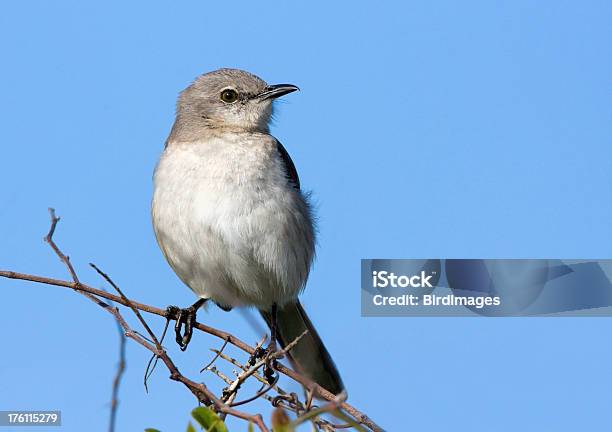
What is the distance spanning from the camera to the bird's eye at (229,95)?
5.56m

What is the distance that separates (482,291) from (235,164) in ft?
6.24

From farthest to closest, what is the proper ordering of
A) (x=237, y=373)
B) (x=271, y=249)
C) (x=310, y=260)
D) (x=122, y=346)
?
(x=310, y=260) → (x=271, y=249) → (x=237, y=373) → (x=122, y=346)

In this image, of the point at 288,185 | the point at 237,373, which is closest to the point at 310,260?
the point at 288,185

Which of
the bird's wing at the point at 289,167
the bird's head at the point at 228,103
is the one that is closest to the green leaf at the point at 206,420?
the bird's wing at the point at 289,167

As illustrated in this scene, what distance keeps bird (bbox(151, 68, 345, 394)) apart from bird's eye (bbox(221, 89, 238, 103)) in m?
0.02

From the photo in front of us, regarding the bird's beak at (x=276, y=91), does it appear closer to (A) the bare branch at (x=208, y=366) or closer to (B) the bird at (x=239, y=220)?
(B) the bird at (x=239, y=220)

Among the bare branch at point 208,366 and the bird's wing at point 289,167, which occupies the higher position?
the bird's wing at point 289,167

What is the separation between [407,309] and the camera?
5.27 meters

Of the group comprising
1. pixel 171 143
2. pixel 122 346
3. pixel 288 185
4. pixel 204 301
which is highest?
pixel 171 143

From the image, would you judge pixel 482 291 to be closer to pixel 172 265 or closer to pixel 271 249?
pixel 271 249

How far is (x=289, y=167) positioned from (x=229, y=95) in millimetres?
751

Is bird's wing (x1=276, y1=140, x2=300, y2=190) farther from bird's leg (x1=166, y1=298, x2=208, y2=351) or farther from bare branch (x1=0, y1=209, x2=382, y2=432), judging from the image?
bare branch (x1=0, y1=209, x2=382, y2=432)

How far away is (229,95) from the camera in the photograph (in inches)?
220

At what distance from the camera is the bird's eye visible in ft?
18.2
